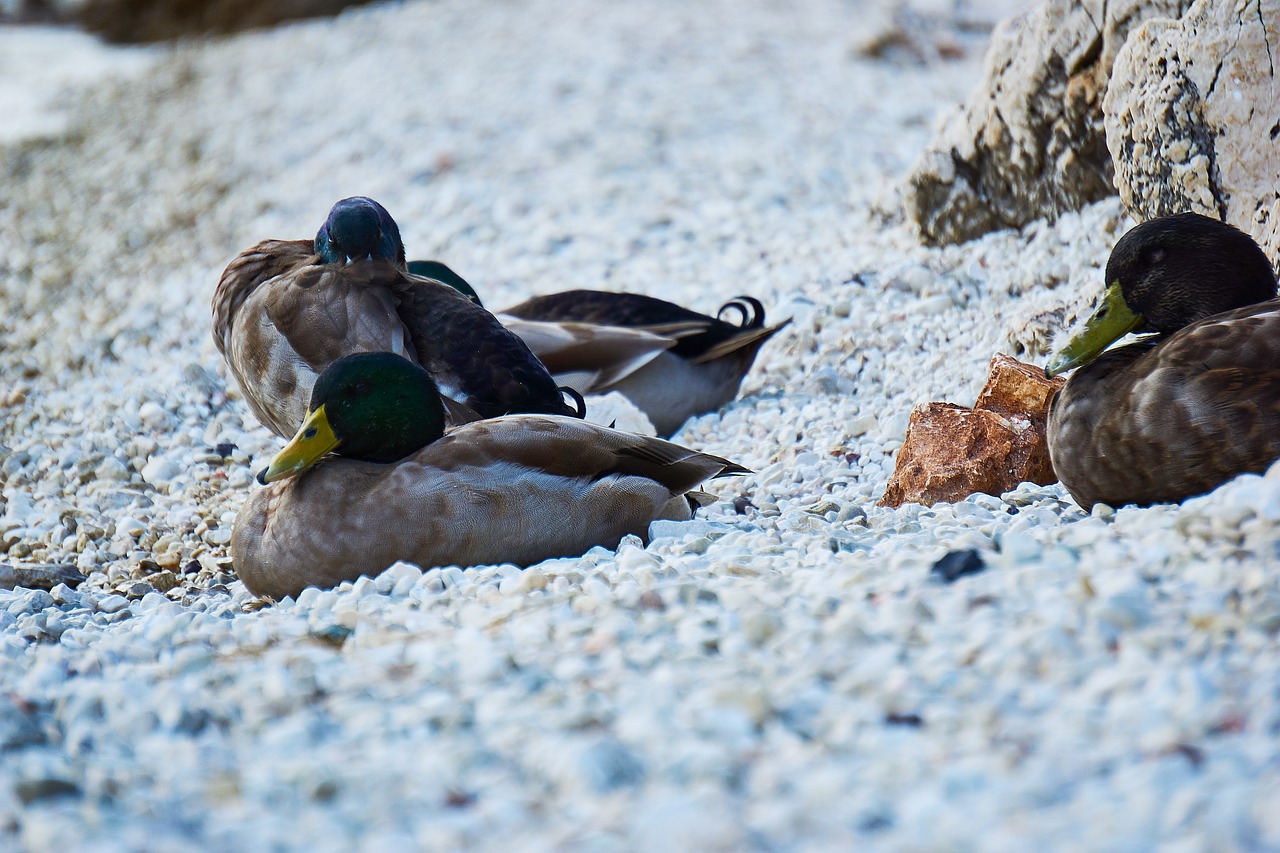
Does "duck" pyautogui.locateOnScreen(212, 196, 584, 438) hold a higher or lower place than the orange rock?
higher

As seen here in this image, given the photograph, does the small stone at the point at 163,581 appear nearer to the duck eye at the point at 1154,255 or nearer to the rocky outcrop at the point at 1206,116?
the duck eye at the point at 1154,255

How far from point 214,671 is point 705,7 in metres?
11.0

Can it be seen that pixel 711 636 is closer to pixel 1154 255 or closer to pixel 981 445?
pixel 981 445

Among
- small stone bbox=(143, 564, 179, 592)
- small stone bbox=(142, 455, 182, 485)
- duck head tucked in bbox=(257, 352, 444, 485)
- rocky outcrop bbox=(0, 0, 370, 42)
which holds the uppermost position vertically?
rocky outcrop bbox=(0, 0, 370, 42)

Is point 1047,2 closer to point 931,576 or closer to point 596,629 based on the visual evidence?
point 931,576

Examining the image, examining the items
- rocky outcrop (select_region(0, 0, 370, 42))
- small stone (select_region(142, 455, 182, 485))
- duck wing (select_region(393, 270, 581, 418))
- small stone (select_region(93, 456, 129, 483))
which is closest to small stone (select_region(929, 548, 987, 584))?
duck wing (select_region(393, 270, 581, 418))

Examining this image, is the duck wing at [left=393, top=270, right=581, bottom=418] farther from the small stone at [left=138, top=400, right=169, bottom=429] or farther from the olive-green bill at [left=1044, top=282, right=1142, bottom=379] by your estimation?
the small stone at [left=138, top=400, right=169, bottom=429]

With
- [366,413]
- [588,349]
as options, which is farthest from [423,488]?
[588,349]

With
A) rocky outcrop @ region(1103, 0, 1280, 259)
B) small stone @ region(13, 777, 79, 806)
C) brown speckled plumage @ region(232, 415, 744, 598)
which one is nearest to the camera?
small stone @ region(13, 777, 79, 806)

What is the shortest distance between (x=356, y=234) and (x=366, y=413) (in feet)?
3.72

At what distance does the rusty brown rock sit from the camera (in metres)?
4.04

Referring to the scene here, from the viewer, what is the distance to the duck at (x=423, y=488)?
11.7ft

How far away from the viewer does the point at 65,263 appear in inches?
377

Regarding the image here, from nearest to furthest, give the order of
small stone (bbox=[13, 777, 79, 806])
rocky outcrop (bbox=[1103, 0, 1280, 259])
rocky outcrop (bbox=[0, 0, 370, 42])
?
small stone (bbox=[13, 777, 79, 806]) < rocky outcrop (bbox=[1103, 0, 1280, 259]) < rocky outcrop (bbox=[0, 0, 370, 42])
